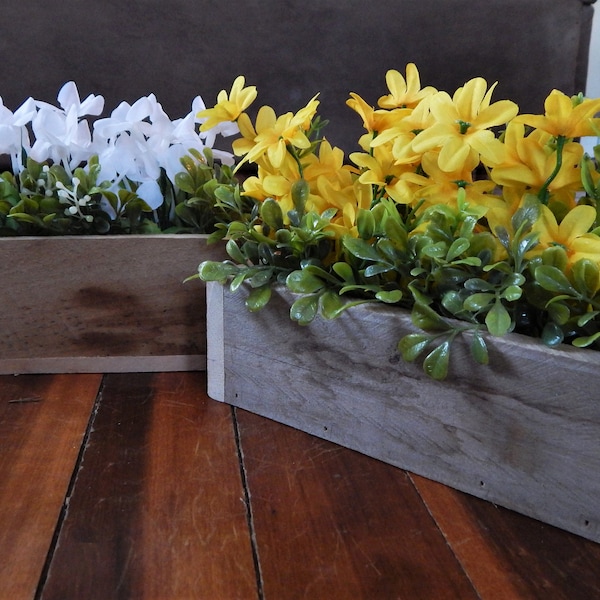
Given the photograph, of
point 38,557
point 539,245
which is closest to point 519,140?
point 539,245

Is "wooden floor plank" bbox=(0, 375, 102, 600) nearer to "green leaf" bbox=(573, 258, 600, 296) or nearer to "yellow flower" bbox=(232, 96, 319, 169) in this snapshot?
"yellow flower" bbox=(232, 96, 319, 169)

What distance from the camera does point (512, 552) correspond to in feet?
1.44

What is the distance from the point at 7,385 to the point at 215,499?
362 mm

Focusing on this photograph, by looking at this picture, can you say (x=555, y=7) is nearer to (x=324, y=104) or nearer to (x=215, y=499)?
(x=324, y=104)

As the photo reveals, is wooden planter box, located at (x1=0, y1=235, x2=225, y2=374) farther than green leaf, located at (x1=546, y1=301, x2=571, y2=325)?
Yes

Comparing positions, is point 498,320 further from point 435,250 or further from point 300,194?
point 300,194

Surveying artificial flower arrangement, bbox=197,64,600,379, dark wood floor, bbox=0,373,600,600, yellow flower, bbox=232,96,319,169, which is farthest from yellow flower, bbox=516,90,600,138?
dark wood floor, bbox=0,373,600,600

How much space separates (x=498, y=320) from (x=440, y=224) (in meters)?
0.10

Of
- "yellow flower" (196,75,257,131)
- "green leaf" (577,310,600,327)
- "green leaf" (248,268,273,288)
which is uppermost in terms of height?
"yellow flower" (196,75,257,131)

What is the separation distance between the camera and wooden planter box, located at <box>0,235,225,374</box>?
2.38 feet

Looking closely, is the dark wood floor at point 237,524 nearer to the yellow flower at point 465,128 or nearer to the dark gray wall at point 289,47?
the yellow flower at point 465,128

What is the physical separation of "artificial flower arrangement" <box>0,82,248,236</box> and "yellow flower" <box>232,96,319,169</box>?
104 millimetres

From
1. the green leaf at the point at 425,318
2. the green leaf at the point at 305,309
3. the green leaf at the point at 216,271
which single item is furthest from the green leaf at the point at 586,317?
the green leaf at the point at 216,271

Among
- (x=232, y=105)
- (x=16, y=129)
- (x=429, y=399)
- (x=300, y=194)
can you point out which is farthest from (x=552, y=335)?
(x=16, y=129)
